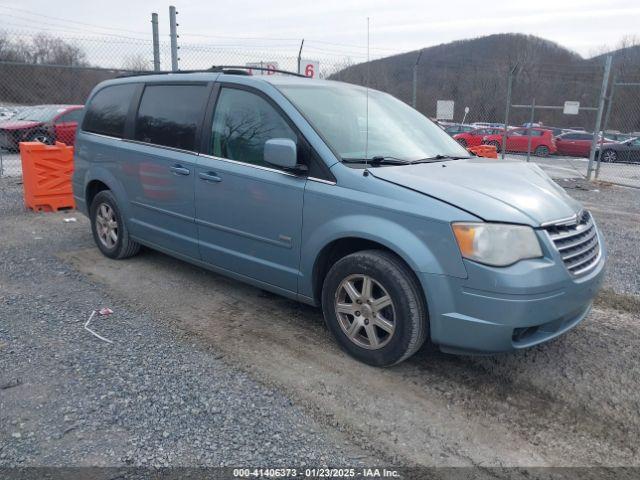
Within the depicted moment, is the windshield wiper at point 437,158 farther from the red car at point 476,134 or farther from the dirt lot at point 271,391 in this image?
the red car at point 476,134

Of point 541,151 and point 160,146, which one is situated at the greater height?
point 160,146

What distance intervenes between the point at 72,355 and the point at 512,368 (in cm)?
285

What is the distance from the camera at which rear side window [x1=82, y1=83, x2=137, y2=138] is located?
5176 mm

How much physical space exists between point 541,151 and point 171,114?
75.5ft

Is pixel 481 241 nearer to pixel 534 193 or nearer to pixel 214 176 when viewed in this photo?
pixel 534 193

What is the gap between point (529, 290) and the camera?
9.41 feet

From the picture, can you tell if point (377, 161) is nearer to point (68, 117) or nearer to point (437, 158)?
point (437, 158)

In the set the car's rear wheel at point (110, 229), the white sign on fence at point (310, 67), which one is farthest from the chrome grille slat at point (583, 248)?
the white sign on fence at point (310, 67)

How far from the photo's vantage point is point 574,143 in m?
24.9

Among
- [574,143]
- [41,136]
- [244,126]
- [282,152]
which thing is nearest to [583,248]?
[282,152]

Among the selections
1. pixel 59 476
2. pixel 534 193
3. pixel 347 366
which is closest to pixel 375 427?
pixel 347 366

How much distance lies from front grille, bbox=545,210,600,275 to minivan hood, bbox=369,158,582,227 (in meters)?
0.07

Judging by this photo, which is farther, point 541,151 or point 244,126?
point 541,151

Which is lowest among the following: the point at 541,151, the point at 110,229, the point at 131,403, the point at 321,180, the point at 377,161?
the point at 541,151
